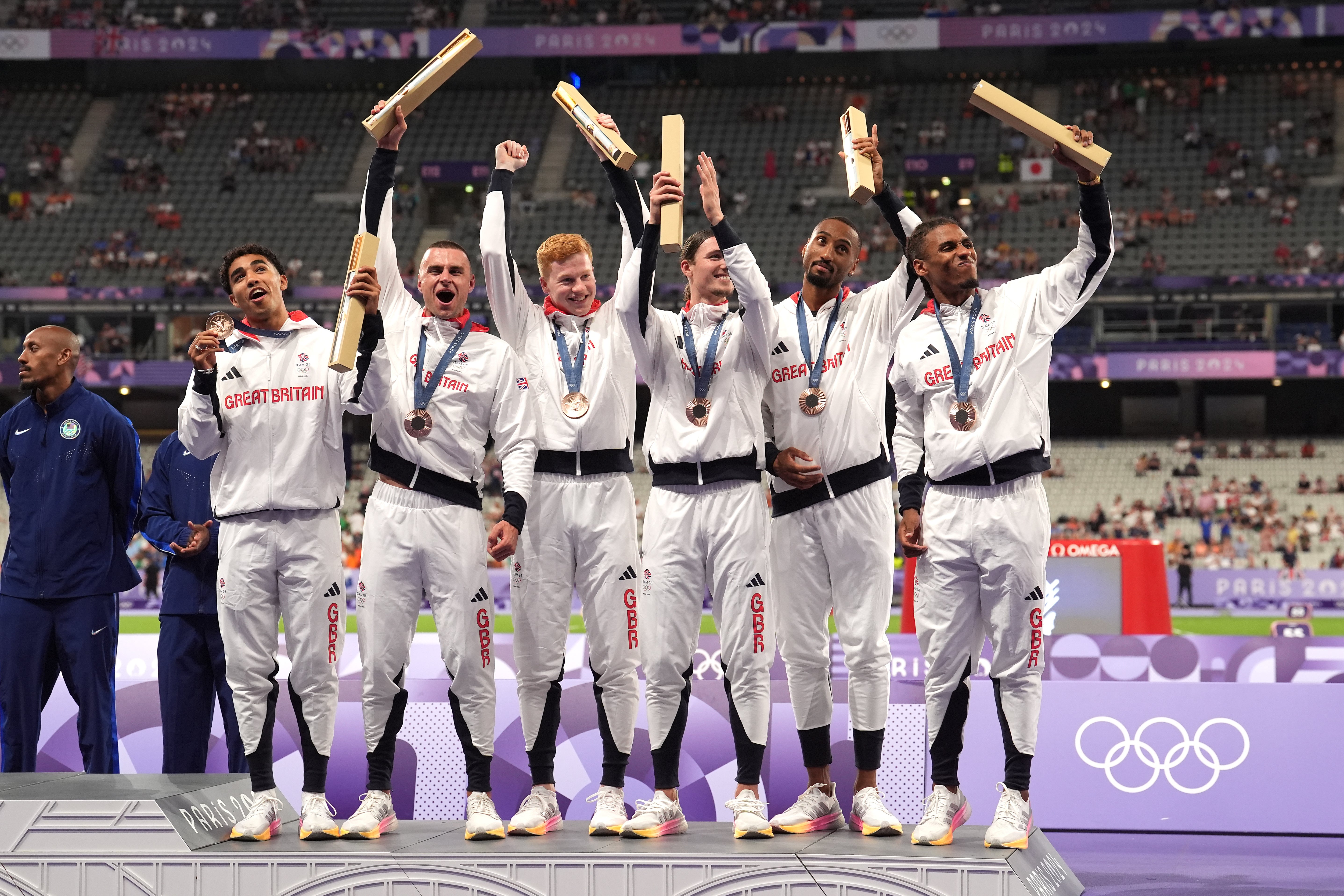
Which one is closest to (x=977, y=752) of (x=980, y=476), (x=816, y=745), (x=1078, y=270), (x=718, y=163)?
(x=816, y=745)

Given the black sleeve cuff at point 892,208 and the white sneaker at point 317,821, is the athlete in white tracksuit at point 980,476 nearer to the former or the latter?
the black sleeve cuff at point 892,208

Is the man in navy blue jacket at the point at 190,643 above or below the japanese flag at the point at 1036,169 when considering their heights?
below

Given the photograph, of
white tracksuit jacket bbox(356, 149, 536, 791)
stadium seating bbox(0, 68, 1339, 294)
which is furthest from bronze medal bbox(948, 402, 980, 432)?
stadium seating bbox(0, 68, 1339, 294)

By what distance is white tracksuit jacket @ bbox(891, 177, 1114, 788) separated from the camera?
5656 mm

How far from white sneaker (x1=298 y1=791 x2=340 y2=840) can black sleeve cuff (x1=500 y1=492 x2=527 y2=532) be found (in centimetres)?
149

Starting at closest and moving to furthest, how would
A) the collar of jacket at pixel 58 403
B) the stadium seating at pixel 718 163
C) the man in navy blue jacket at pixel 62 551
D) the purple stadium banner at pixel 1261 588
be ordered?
the man in navy blue jacket at pixel 62 551 → the collar of jacket at pixel 58 403 → the purple stadium banner at pixel 1261 588 → the stadium seating at pixel 718 163

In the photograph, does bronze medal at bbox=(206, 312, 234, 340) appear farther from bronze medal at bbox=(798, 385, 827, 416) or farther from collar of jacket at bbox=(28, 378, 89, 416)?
bronze medal at bbox=(798, 385, 827, 416)

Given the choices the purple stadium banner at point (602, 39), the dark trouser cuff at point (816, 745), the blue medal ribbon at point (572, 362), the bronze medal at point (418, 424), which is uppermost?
the purple stadium banner at point (602, 39)

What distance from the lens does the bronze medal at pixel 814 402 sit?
239 inches

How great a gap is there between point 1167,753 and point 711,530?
14.5 ft

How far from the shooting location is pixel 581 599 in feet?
20.0

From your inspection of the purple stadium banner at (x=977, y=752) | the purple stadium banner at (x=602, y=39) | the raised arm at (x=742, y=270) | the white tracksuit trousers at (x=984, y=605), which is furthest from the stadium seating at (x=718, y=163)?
the white tracksuit trousers at (x=984, y=605)

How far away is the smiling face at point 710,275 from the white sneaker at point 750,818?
229 centimetres

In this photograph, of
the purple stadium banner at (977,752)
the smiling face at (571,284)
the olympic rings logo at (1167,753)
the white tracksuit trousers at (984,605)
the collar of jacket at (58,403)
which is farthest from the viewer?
the olympic rings logo at (1167,753)
